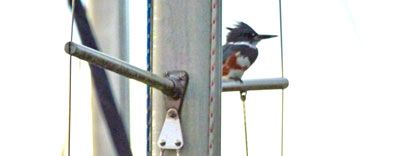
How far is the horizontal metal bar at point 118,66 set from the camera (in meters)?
1.37

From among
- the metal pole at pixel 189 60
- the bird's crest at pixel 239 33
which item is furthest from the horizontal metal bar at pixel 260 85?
the bird's crest at pixel 239 33

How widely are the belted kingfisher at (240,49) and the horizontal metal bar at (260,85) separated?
3.77 feet

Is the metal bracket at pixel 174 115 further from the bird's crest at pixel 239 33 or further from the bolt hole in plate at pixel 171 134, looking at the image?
the bird's crest at pixel 239 33

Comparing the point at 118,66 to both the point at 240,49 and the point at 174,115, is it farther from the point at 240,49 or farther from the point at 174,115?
the point at 240,49

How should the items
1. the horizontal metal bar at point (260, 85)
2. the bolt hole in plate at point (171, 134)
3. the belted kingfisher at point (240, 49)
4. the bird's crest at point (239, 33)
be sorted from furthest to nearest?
the bird's crest at point (239, 33) → the belted kingfisher at point (240, 49) → the horizontal metal bar at point (260, 85) → the bolt hole in plate at point (171, 134)

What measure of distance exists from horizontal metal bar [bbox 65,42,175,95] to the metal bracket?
14mm

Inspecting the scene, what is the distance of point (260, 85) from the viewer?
209cm

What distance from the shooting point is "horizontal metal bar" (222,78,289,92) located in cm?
207

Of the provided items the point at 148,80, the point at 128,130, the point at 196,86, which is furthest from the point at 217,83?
Result: the point at 128,130

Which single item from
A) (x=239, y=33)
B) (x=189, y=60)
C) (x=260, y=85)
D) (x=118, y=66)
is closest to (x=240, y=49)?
(x=239, y=33)

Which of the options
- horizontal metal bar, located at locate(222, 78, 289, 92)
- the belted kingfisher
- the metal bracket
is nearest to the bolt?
the metal bracket

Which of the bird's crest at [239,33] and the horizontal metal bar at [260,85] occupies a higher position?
the bird's crest at [239,33]

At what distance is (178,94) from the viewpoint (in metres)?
1.60

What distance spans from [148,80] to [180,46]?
0.44ft
